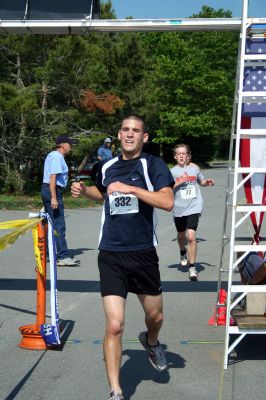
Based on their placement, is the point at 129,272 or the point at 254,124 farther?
the point at 254,124

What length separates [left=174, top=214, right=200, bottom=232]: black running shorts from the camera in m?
9.04

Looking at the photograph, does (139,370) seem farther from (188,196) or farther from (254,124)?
(188,196)

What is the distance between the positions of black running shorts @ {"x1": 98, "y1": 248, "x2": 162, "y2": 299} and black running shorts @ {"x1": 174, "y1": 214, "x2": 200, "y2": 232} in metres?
4.45

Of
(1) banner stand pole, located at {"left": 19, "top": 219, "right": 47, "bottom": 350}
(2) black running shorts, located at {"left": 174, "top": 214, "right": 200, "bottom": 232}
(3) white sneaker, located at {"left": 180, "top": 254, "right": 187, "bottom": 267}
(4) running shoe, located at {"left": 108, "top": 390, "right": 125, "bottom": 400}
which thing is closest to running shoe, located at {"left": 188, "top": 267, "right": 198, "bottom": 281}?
(2) black running shorts, located at {"left": 174, "top": 214, "right": 200, "bottom": 232}

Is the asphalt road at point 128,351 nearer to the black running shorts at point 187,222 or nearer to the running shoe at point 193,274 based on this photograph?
the running shoe at point 193,274

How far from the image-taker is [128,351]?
5676 millimetres

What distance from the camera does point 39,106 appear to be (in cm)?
2077

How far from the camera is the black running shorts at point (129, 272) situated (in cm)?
444

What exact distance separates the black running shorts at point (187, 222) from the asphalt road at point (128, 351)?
2.19 feet

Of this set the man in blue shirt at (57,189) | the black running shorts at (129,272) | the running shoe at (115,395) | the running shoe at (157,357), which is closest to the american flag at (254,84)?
the black running shorts at (129,272)

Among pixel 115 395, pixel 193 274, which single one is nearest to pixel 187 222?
pixel 193 274

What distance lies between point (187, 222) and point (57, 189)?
6.84ft

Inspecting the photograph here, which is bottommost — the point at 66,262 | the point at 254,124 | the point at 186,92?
the point at 66,262

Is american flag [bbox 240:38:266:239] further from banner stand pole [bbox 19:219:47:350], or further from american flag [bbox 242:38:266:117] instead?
banner stand pole [bbox 19:219:47:350]
